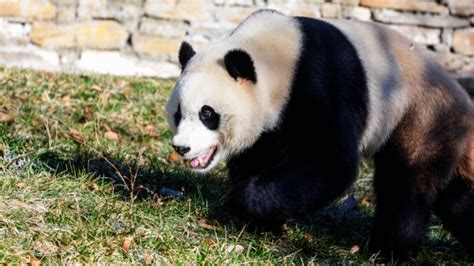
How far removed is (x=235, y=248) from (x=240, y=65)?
3.06ft

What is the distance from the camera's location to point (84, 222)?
4.27 metres

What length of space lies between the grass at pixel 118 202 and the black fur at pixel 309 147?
9.1 inches

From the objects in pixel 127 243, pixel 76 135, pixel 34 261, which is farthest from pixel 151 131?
pixel 34 261

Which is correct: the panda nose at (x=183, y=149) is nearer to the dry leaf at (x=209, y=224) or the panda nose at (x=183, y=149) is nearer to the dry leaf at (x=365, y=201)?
the dry leaf at (x=209, y=224)

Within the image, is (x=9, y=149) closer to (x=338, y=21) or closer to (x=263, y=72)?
(x=263, y=72)

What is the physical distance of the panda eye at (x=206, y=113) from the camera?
4461mm

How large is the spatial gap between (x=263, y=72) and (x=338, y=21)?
0.77 m

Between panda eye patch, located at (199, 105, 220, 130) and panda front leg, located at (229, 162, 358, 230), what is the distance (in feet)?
1.18

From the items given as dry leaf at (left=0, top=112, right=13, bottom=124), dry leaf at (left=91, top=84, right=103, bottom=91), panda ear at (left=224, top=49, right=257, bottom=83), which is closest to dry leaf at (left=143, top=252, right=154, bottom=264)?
panda ear at (left=224, top=49, right=257, bottom=83)

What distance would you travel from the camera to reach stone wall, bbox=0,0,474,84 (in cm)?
814

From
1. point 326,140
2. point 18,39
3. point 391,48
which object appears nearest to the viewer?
point 326,140

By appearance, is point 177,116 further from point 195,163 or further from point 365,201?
point 365,201

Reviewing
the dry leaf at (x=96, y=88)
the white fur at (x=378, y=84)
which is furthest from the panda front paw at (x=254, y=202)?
the dry leaf at (x=96, y=88)

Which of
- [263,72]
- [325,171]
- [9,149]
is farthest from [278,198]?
[9,149]
